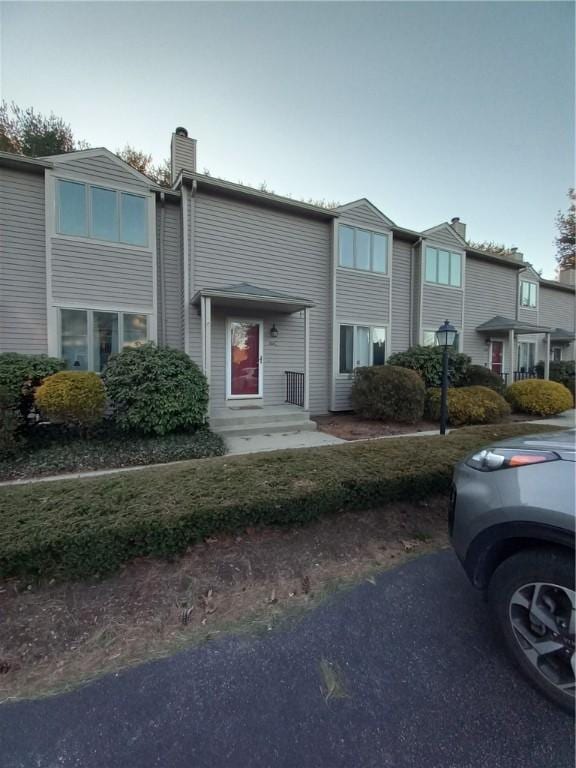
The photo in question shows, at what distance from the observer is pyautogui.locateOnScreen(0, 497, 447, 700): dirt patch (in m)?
1.74

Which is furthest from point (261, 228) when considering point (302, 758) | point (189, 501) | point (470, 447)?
point (302, 758)

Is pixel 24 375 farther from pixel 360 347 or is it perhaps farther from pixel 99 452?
pixel 360 347

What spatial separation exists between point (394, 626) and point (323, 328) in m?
8.28

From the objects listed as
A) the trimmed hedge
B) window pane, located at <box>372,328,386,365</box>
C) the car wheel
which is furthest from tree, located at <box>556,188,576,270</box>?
the car wheel

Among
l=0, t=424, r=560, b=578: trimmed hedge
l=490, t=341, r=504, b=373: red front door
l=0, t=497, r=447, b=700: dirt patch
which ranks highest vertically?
l=490, t=341, r=504, b=373: red front door

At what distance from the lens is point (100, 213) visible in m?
7.57

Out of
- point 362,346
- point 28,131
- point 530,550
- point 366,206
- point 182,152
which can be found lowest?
point 530,550

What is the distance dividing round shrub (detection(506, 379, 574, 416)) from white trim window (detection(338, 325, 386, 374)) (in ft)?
13.9

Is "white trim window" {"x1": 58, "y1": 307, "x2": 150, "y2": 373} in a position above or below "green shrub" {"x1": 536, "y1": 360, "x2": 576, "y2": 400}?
above

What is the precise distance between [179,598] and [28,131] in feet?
63.2

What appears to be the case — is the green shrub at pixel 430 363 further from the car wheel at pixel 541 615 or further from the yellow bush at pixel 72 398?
the car wheel at pixel 541 615


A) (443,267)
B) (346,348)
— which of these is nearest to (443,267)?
(443,267)

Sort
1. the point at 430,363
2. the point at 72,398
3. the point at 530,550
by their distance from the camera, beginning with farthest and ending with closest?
the point at 430,363 < the point at 72,398 < the point at 530,550

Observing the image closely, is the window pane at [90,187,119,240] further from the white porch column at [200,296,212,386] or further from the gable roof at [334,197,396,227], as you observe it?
the gable roof at [334,197,396,227]
